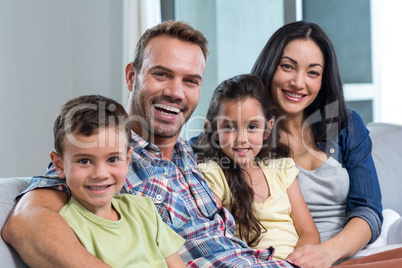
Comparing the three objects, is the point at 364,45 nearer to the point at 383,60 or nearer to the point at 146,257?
the point at 383,60

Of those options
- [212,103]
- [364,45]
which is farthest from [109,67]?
[212,103]

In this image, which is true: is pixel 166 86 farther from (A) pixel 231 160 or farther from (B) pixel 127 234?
(B) pixel 127 234

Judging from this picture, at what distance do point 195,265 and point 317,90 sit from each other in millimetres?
945

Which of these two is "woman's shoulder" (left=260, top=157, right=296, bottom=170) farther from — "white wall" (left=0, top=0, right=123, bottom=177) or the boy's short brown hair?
"white wall" (left=0, top=0, right=123, bottom=177)

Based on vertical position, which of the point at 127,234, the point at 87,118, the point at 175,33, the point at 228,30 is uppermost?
the point at 228,30

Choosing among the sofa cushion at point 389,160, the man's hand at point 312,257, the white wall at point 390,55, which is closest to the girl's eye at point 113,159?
the man's hand at point 312,257

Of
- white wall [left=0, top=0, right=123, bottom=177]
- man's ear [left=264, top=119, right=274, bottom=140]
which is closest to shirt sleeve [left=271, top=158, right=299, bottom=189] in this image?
man's ear [left=264, top=119, right=274, bottom=140]

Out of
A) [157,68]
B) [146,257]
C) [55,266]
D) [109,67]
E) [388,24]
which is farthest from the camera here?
[109,67]

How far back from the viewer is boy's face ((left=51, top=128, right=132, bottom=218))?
1.21 meters

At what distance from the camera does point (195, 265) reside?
1438 millimetres

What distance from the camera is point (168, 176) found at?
5.18 ft

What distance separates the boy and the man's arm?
2.1 inches

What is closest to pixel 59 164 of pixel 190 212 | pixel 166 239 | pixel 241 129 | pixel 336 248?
pixel 166 239

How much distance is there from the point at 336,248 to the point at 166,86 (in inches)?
33.1
